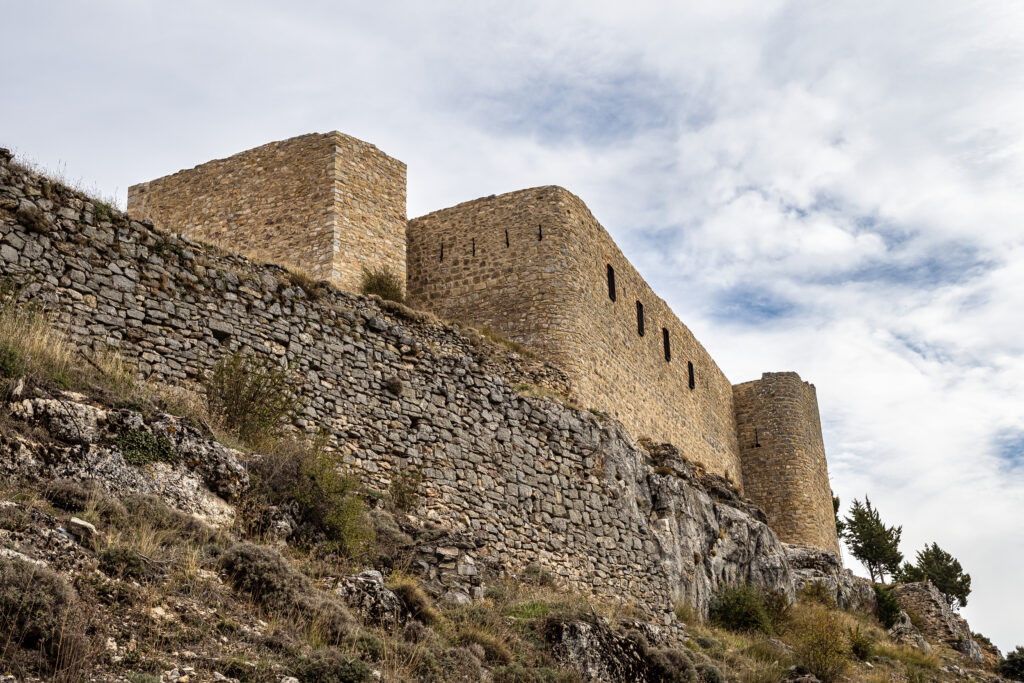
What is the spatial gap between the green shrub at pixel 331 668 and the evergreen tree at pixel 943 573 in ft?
100

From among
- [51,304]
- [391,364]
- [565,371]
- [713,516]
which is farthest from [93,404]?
[713,516]

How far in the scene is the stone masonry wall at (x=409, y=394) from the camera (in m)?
10.1

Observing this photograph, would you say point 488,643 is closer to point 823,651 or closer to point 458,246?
point 823,651

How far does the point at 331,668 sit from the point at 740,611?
1120 cm

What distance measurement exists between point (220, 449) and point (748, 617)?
10.6m

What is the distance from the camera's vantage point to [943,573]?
1346 inches

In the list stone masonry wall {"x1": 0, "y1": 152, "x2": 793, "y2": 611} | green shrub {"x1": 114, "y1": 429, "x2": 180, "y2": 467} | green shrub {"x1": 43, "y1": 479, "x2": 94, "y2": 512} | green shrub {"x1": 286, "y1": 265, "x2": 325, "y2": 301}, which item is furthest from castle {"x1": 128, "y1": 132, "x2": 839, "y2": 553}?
green shrub {"x1": 43, "y1": 479, "x2": 94, "y2": 512}

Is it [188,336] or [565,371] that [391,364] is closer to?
[188,336]

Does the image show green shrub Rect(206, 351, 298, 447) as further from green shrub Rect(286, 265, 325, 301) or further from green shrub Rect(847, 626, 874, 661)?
green shrub Rect(847, 626, 874, 661)

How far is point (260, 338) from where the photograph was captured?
11680mm

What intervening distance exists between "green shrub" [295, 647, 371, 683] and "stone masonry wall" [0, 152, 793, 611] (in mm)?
4013

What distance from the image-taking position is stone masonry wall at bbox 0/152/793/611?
10133mm

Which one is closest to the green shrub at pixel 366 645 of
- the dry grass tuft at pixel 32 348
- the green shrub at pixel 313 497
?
the green shrub at pixel 313 497

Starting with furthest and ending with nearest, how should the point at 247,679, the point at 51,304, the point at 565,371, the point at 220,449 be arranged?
the point at 565,371 < the point at 51,304 < the point at 220,449 < the point at 247,679
